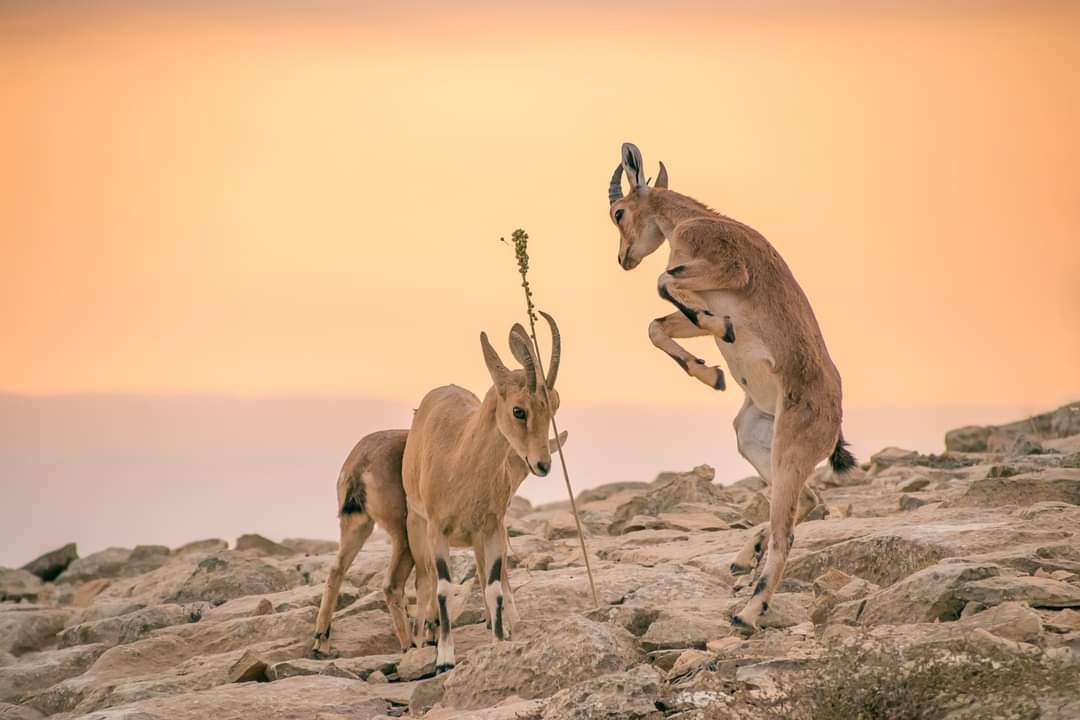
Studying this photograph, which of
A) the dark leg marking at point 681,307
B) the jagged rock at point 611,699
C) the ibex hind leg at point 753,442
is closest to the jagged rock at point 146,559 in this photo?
the ibex hind leg at point 753,442

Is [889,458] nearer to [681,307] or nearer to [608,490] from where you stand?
[608,490]

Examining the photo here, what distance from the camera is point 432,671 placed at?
1238 centimetres

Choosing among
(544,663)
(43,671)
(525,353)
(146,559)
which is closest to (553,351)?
(525,353)

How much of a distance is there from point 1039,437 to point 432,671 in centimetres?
1249

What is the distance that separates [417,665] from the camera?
12516mm

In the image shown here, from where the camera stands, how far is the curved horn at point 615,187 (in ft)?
45.5

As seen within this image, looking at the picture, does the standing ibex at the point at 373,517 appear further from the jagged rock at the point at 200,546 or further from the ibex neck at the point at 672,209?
the jagged rock at the point at 200,546

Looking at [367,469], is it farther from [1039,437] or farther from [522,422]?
[1039,437]

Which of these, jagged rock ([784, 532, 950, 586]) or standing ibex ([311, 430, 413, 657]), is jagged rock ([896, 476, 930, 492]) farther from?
standing ibex ([311, 430, 413, 657])

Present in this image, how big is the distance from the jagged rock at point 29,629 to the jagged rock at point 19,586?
4027mm

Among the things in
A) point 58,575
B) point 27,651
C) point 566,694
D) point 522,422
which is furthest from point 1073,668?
point 58,575

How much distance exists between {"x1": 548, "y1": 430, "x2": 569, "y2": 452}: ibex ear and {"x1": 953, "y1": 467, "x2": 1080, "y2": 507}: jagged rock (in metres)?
4.12

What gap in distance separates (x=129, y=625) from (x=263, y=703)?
6.15m

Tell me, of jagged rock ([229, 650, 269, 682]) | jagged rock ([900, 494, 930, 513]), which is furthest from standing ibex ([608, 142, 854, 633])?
jagged rock ([229, 650, 269, 682])
